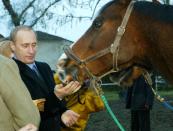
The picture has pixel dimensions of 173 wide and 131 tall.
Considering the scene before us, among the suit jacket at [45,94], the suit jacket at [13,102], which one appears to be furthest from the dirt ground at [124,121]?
the suit jacket at [13,102]

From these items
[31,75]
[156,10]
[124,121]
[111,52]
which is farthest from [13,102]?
[124,121]

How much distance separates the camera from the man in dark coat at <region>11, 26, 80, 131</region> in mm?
4078

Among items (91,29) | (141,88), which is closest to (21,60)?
(91,29)

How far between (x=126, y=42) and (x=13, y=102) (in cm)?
193

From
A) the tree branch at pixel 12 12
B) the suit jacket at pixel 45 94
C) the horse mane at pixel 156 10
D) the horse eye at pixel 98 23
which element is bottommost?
the tree branch at pixel 12 12

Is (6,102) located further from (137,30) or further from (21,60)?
(137,30)

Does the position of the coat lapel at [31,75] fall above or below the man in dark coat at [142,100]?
above

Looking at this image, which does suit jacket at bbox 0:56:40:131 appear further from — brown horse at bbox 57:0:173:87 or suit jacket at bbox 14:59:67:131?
brown horse at bbox 57:0:173:87

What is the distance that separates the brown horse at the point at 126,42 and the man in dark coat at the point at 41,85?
0.94 feet

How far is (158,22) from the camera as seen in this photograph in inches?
172

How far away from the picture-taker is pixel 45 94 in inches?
171

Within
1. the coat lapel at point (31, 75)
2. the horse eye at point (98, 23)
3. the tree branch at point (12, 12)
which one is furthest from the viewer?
the tree branch at point (12, 12)

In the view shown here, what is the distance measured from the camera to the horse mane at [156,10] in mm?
4375

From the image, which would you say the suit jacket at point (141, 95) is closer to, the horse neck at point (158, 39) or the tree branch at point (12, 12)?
the horse neck at point (158, 39)
